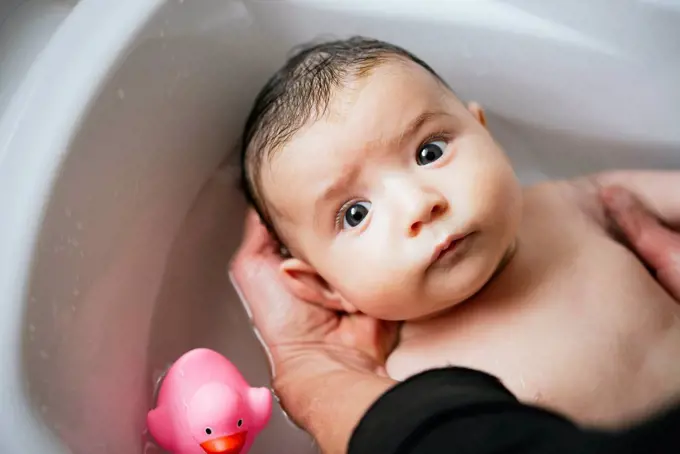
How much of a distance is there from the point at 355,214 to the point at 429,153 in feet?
0.34

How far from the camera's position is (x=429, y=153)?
0.80m

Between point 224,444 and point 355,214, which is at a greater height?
point 355,214

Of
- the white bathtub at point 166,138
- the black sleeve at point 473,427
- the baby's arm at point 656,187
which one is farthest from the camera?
the baby's arm at point 656,187

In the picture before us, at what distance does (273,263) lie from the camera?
98cm

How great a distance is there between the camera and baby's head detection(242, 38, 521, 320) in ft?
2.50

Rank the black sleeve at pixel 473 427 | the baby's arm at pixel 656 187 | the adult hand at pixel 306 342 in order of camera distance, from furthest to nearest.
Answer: the baby's arm at pixel 656 187
the adult hand at pixel 306 342
the black sleeve at pixel 473 427

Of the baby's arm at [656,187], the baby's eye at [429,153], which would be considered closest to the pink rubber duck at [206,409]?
the baby's eye at [429,153]

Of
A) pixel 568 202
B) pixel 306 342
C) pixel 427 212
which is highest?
pixel 427 212

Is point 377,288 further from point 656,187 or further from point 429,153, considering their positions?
point 656,187

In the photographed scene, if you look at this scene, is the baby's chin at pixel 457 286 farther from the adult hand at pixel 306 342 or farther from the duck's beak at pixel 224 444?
the duck's beak at pixel 224 444

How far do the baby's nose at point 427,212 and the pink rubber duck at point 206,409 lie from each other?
234mm

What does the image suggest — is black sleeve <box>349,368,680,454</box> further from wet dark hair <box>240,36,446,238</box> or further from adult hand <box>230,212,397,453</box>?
wet dark hair <box>240,36,446,238</box>

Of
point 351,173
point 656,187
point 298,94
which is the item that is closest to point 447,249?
point 351,173

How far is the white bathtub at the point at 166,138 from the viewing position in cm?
71
